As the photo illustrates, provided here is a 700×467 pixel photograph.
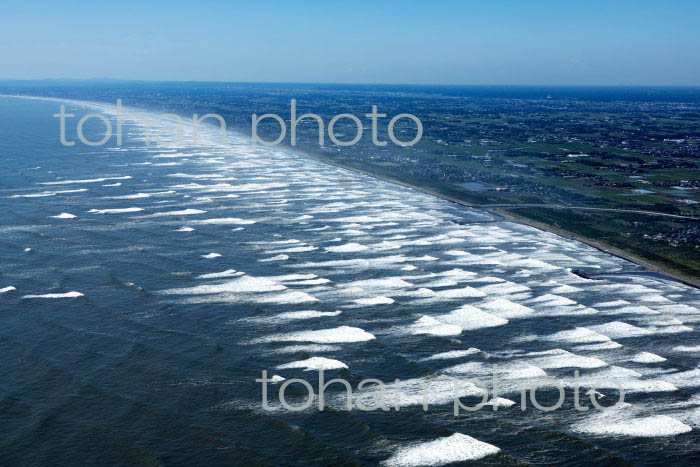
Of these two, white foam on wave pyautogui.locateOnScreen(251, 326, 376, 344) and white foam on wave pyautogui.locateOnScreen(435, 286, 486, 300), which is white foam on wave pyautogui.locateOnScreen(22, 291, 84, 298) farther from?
white foam on wave pyautogui.locateOnScreen(435, 286, 486, 300)

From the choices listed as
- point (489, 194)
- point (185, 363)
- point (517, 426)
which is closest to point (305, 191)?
point (489, 194)

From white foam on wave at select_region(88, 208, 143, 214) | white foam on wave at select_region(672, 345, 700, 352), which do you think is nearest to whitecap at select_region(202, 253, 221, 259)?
white foam on wave at select_region(88, 208, 143, 214)

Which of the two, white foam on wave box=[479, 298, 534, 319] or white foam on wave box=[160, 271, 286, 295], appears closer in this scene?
white foam on wave box=[479, 298, 534, 319]

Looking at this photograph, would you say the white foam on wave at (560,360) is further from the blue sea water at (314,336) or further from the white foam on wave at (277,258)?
the white foam on wave at (277,258)

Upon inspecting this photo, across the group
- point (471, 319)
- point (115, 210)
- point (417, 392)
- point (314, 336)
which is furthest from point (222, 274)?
point (115, 210)

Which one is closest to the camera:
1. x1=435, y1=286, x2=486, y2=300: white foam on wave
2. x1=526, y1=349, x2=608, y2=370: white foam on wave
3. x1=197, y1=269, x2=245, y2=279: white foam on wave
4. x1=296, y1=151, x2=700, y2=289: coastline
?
x1=526, y1=349, x2=608, y2=370: white foam on wave

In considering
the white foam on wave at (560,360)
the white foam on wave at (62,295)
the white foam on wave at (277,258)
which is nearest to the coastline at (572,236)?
the white foam on wave at (560,360)

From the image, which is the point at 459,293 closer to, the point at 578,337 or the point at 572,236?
the point at 578,337

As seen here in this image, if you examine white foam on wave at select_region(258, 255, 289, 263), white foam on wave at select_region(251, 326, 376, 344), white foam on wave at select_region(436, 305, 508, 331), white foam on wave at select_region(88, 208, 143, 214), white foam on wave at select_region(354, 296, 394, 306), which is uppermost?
white foam on wave at select_region(88, 208, 143, 214)
